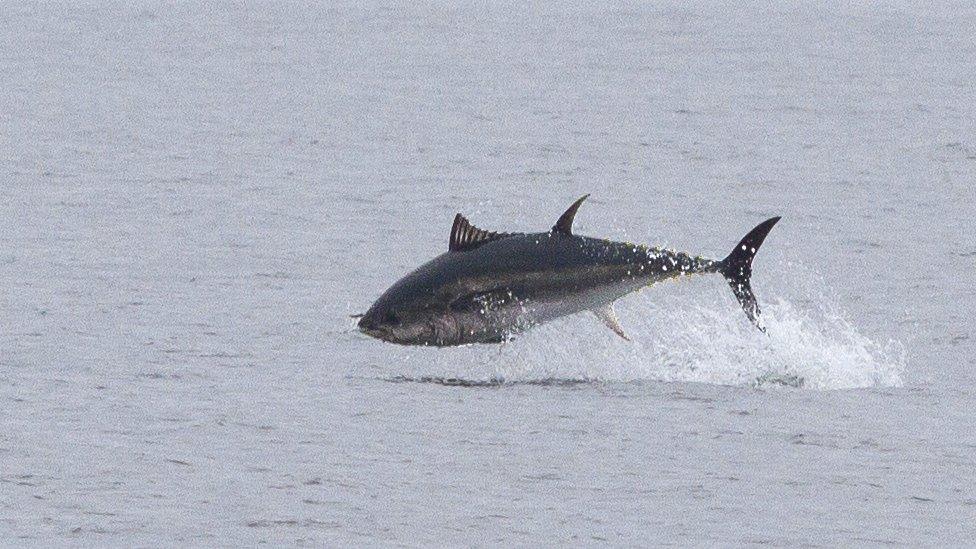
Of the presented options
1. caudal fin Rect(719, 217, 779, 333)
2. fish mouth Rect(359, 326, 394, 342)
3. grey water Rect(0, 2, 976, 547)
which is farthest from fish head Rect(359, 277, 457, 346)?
caudal fin Rect(719, 217, 779, 333)

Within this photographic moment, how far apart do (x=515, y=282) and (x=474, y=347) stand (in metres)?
4.05

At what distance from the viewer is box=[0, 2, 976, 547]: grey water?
528 inches

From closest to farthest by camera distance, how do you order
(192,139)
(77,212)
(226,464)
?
(226,464) → (77,212) → (192,139)

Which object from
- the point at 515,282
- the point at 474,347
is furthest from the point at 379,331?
the point at 474,347

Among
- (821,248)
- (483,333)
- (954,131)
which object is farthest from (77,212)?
(954,131)

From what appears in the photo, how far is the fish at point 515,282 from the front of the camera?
16.3 metres

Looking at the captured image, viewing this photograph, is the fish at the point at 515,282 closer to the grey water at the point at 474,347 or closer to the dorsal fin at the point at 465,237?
the dorsal fin at the point at 465,237

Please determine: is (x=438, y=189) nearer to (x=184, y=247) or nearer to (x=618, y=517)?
(x=184, y=247)

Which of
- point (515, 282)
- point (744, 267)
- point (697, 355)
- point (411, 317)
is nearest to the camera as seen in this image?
point (411, 317)

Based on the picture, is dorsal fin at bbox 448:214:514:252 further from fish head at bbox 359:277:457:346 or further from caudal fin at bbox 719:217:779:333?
caudal fin at bbox 719:217:779:333

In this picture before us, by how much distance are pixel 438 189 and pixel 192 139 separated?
8831 mm

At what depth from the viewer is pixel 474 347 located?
67.3 ft

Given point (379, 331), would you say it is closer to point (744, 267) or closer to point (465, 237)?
point (465, 237)

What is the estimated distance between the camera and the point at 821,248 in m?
27.8
